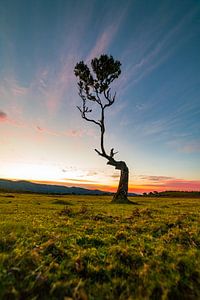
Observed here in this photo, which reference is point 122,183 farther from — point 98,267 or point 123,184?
point 98,267

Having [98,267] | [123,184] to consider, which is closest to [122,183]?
[123,184]

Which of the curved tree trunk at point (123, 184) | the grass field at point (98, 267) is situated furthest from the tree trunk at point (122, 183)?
the grass field at point (98, 267)

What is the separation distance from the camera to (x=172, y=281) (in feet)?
17.0

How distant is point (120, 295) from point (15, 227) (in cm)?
672

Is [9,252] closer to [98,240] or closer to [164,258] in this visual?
[98,240]

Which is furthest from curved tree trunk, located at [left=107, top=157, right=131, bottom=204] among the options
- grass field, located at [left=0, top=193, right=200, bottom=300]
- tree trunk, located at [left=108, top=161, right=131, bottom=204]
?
grass field, located at [left=0, top=193, right=200, bottom=300]

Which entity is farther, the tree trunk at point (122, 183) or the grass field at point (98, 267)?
the tree trunk at point (122, 183)

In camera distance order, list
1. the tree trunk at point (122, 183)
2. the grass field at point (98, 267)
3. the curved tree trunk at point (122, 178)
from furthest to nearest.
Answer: the curved tree trunk at point (122, 178) → the tree trunk at point (122, 183) → the grass field at point (98, 267)

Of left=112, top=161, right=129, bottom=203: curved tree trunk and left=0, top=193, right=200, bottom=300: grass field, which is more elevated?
left=112, top=161, right=129, bottom=203: curved tree trunk

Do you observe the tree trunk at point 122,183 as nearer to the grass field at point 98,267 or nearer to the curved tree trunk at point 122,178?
the curved tree trunk at point 122,178

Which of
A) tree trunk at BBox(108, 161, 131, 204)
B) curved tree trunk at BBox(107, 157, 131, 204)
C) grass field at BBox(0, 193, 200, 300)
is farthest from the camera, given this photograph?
curved tree trunk at BBox(107, 157, 131, 204)

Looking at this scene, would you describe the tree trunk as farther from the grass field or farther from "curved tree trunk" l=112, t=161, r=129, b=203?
the grass field

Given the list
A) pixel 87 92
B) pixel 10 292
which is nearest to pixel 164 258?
pixel 10 292

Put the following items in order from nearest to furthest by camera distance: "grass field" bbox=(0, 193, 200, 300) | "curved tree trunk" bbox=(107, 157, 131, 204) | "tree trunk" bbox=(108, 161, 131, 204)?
"grass field" bbox=(0, 193, 200, 300), "tree trunk" bbox=(108, 161, 131, 204), "curved tree trunk" bbox=(107, 157, 131, 204)
